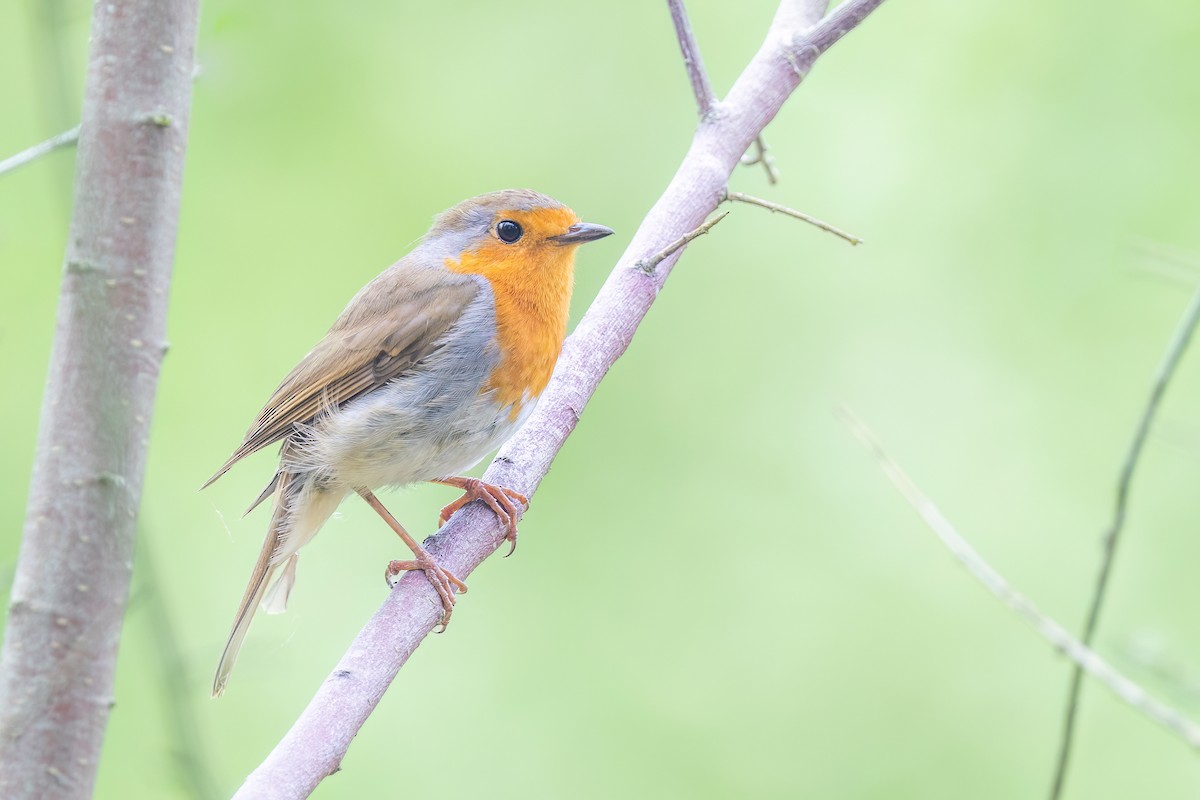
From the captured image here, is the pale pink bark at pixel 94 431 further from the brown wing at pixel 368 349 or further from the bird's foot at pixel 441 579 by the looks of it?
the brown wing at pixel 368 349

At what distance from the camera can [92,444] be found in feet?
4.12

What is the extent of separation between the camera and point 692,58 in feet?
9.85

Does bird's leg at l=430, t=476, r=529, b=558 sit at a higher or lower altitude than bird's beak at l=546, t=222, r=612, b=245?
lower

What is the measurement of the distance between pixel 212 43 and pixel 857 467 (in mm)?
4232

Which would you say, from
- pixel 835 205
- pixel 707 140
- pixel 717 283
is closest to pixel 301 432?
pixel 707 140

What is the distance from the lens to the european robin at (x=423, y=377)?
3.35 m

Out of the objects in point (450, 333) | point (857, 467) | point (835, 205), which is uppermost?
point (450, 333)

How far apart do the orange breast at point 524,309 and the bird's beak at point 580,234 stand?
5 cm

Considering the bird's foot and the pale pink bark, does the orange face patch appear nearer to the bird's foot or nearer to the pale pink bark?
the bird's foot

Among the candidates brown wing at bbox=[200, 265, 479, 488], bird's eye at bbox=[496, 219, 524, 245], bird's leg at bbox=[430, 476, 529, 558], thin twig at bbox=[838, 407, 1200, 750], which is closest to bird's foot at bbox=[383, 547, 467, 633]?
bird's leg at bbox=[430, 476, 529, 558]

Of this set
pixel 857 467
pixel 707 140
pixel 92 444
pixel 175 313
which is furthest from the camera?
pixel 857 467

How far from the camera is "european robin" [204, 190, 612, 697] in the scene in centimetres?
335

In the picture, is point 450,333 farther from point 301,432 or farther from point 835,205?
point 835,205

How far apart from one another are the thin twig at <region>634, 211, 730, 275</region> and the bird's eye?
773 mm
